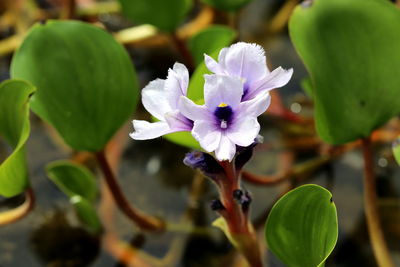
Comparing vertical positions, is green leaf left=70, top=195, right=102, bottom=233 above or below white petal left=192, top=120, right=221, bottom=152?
below

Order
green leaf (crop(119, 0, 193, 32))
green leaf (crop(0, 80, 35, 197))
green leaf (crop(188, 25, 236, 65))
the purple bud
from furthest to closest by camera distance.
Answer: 1. green leaf (crop(119, 0, 193, 32))
2. green leaf (crop(188, 25, 236, 65))
3. green leaf (crop(0, 80, 35, 197))
4. the purple bud

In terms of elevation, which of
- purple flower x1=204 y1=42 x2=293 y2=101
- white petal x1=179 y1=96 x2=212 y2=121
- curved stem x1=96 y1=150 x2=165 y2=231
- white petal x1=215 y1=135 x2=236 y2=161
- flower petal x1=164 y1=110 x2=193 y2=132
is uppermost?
purple flower x1=204 y1=42 x2=293 y2=101

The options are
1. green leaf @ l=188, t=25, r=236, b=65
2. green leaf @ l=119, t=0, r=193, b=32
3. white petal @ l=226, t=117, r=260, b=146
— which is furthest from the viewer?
green leaf @ l=119, t=0, r=193, b=32

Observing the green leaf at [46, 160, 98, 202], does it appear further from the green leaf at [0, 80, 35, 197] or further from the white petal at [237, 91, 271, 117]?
the white petal at [237, 91, 271, 117]

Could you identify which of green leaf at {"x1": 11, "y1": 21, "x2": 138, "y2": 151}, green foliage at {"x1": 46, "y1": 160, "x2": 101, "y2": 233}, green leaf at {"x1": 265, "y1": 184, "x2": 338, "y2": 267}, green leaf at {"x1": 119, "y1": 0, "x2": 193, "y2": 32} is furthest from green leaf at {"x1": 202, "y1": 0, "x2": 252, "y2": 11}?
green leaf at {"x1": 265, "y1": 184, "x2": 338, "y2": 267}

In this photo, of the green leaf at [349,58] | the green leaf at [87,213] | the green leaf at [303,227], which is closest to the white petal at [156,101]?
the green leaf at [303,227]

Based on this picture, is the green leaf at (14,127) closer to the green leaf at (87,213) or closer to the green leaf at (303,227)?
the green leaf at (87,213)

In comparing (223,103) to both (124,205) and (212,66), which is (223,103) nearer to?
(212,66)

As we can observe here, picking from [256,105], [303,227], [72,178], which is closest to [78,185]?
[72,178]
